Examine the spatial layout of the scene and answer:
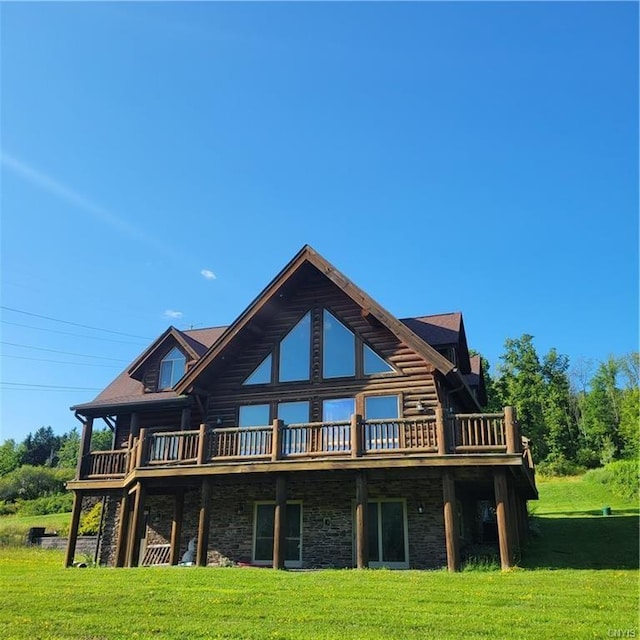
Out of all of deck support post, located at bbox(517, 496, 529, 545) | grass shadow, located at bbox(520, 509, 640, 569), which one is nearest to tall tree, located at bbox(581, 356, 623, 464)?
grass shadow, located at bbox(520, 509, 640, 569)

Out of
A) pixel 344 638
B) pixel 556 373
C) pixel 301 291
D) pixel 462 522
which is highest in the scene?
pixel 556 373

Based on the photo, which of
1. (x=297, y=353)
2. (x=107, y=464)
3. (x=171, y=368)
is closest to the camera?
(x=297, y=353)

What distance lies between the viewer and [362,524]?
1569 cm

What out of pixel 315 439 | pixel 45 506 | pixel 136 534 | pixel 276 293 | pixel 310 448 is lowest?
pixel 136 534

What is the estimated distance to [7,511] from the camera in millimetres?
51438

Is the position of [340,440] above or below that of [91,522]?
above

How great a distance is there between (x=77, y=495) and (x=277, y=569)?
9.01m

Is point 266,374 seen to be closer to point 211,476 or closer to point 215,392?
point 215,392

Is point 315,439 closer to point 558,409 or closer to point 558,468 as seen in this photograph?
point 558,468

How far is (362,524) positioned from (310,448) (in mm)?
2461

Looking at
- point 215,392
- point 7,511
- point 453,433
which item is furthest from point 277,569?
point 7,511

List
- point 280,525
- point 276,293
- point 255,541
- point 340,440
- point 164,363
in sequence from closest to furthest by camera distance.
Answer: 1. point 280,525
2. point 340,440
3. point 255,541
4. point 276,293
5. point 164,363

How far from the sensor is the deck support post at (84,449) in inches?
836

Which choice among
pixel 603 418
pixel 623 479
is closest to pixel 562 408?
pixel 603 418
